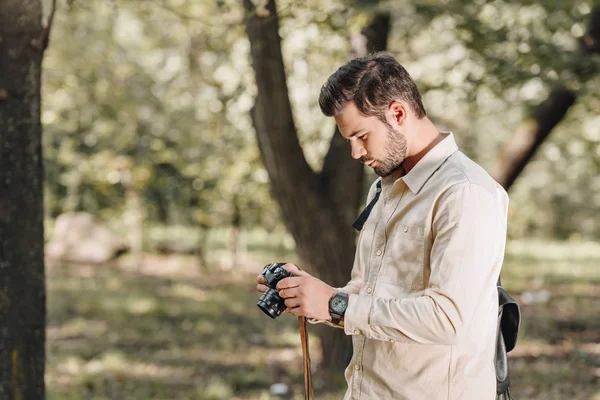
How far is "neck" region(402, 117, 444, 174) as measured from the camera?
84.8 inches

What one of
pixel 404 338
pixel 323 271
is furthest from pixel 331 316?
pixel 323 271

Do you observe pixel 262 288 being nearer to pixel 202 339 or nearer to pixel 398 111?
pixel 398 111

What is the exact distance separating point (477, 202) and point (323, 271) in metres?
4.18

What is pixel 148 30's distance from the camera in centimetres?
1031

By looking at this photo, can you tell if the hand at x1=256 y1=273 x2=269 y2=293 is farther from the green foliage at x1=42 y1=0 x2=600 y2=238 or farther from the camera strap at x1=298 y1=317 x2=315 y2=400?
the green foliage at x1=42 y1=0 x2=600 y2=238

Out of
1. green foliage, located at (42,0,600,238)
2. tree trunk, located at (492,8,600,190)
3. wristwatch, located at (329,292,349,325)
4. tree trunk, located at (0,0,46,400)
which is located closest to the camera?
wristwatch, located at (329,292,349,325)

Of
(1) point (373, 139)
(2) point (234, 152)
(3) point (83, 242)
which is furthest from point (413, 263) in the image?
(3) point (83, 242)

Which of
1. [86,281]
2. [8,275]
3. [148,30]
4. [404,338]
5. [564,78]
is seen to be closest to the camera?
[404,338]

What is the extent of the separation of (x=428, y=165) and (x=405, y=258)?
27cm

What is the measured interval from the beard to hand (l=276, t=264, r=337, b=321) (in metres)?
0.40

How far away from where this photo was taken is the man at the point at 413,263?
1899 mm

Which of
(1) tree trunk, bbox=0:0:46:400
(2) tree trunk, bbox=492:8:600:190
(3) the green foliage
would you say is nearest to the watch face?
(1) tree trunk, bbox=0:0:46:400

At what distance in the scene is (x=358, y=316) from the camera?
1.96 metres

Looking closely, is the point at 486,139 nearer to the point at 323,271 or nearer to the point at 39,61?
the point at 323,271
